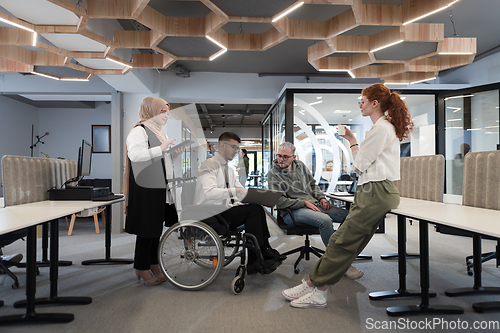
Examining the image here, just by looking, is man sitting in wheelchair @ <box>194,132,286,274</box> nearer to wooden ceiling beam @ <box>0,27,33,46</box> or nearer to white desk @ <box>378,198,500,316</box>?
white desk @ <box>378,198,500,316</box>

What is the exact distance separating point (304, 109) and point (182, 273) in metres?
3.64

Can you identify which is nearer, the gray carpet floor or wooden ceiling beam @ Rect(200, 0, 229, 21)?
the gray carpet floor

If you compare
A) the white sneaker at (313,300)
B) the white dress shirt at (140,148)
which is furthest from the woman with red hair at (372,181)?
the white dress shirt at (140,148)

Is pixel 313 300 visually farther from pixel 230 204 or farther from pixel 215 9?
pixel 215 9

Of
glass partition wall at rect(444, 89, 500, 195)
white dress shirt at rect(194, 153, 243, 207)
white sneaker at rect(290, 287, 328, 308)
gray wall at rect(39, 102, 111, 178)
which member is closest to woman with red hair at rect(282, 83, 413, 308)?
white sneaker at rect(290, 287, 328, 308)

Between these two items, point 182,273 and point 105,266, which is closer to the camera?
point 182,273

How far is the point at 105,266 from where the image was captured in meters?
3.13

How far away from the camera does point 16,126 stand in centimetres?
683

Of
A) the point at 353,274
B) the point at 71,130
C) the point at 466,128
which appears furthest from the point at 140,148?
the point at 71,130

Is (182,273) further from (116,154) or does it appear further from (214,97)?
(214,97)

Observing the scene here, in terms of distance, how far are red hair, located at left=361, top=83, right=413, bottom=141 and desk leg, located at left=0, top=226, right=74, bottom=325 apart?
2.33 metres

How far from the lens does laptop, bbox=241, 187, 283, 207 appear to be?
7.84 ft

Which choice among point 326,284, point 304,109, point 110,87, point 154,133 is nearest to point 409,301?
point 326,284

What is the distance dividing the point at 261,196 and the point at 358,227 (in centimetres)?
81
